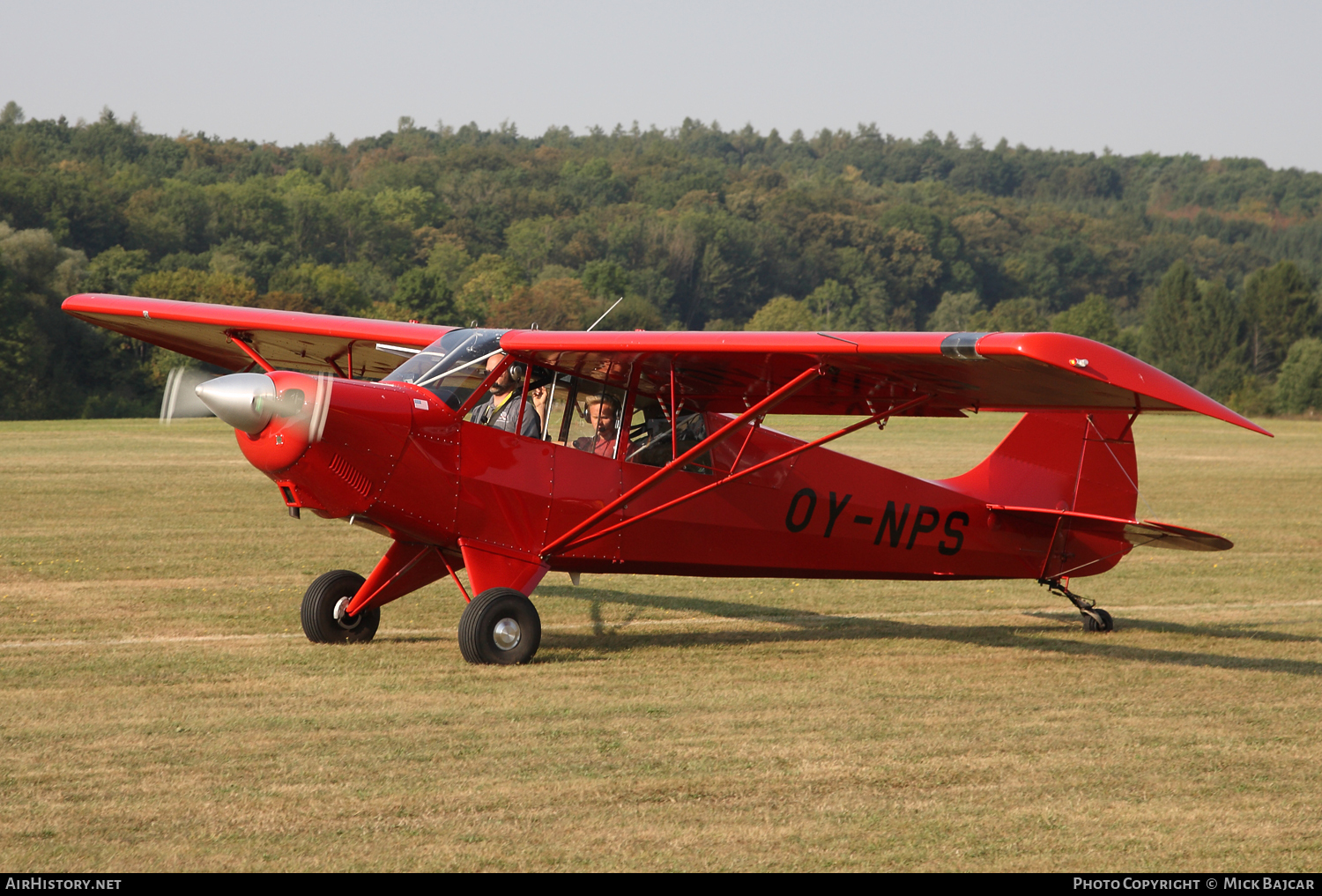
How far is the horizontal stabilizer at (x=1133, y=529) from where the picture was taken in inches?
375

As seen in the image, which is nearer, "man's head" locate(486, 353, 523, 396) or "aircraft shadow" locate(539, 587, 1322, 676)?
"man's head" locate(486, 353, 523, 396)

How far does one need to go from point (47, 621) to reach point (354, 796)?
579 cm

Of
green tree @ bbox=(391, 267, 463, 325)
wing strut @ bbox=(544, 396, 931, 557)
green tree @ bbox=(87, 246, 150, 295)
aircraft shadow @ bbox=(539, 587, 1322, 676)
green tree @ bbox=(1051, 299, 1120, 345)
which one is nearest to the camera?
wing strut @ bbox=(544, 396, 931, 557)

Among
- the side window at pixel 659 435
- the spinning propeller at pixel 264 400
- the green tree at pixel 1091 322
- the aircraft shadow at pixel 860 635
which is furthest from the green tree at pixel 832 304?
the spinning propeller at pixel 264 400

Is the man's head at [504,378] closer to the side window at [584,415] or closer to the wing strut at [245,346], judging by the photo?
the side window at [584,415]

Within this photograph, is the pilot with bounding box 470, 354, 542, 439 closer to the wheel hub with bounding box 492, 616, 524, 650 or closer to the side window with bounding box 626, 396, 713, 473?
the side window with bounding box 626, 396, 713, 473

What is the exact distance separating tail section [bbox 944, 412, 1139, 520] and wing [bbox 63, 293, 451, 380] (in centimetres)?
478

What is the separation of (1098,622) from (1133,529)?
1.28 metres

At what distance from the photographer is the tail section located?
10961 mm

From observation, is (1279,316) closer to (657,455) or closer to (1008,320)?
(1008,320)

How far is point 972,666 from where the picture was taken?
9.48 m

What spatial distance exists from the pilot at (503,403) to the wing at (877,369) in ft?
0.55

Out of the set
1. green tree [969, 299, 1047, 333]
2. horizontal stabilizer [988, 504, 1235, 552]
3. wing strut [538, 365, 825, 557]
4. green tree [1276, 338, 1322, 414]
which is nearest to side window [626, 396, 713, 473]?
wing strut [538, 365, 825, 557]
